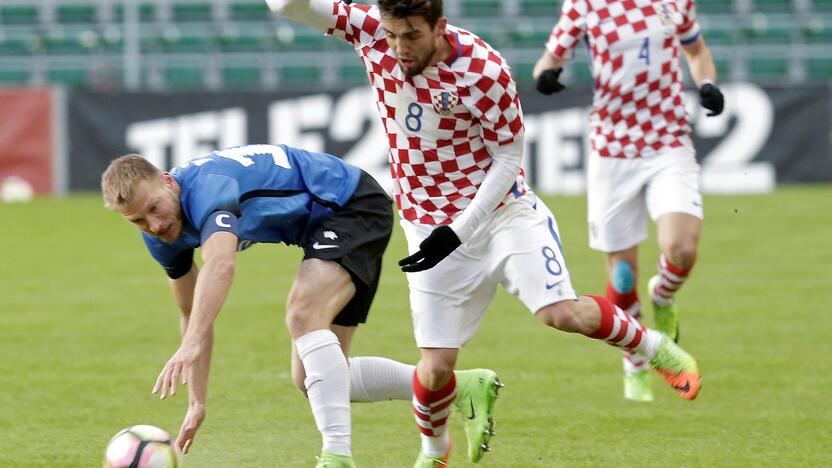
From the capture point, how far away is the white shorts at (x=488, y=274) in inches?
205

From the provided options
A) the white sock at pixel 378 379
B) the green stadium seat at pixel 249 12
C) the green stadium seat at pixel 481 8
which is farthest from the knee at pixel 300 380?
the green stadium seat at pixel 249 12

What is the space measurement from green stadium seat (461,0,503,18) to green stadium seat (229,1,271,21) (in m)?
3.17

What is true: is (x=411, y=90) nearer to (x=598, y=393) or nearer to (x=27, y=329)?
(x=598, y=393)

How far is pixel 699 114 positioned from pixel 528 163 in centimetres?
232

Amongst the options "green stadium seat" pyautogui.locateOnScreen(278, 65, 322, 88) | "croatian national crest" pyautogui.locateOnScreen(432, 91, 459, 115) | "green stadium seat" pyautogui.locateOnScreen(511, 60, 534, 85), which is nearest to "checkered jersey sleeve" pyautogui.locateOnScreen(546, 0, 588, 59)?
"croatian national crest" pyautogui.locateOnScreen(432, 91, 459, 115)

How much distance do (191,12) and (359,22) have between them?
1809cm

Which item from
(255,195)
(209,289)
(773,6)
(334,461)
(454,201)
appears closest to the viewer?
(209,289)

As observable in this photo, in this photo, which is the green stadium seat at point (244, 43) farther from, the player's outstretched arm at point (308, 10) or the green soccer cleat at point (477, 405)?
the player's outstretched arm at point (308, 10)

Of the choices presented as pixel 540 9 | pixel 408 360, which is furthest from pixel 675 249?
pixel 540 9

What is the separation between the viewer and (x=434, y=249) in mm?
4965

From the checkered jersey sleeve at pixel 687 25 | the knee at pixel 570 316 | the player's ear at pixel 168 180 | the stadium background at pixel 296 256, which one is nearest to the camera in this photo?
the player's ear at pixel 168 180

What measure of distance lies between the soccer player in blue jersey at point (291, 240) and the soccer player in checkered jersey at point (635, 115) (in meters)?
2.10

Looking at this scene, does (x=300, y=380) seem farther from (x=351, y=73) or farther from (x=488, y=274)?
(x=351, y=73)

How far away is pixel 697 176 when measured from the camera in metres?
7.44
